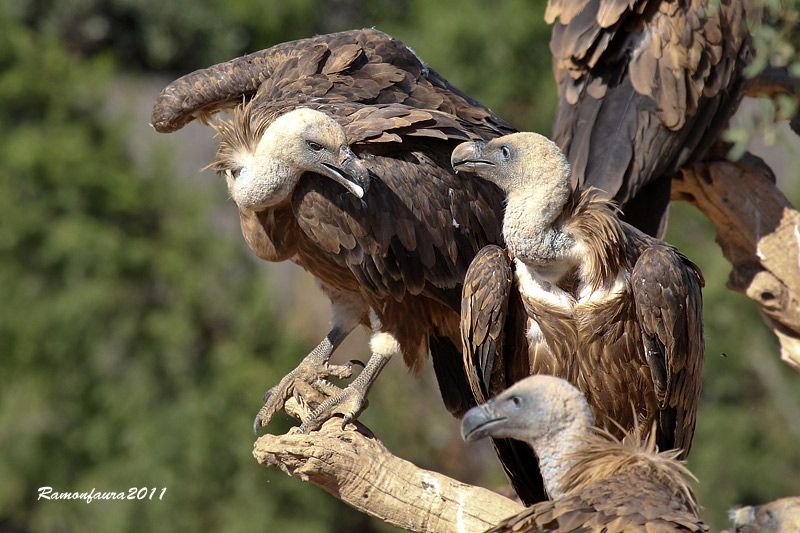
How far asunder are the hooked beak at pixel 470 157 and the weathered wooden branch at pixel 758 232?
229 cm

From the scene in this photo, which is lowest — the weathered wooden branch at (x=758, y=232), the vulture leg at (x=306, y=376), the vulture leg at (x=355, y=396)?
the vulture leg at (x=306, y=376)

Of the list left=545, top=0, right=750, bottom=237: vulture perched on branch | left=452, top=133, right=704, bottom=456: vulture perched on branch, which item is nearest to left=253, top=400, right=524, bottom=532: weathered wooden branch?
left=452, top=133, right=704, bottom=456: vulture perched on branch

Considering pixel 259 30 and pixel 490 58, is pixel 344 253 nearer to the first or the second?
pixel 490 58

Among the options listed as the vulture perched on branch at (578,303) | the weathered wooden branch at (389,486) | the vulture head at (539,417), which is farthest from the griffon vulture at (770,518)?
the vulture head at (539,417)

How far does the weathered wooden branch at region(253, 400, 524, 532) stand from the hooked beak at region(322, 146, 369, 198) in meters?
1.03

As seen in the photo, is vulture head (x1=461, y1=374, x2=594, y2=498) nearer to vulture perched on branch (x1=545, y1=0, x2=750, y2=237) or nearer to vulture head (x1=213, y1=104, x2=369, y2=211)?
vulture head (x1=213, y1=104, x2=369, y2=211)

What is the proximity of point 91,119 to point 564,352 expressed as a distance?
9132 millimetres

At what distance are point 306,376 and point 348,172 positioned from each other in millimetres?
1184

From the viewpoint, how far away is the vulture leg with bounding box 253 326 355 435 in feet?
15.3

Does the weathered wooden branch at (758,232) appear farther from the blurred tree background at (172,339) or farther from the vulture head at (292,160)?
the blurred tree background at (172,339)

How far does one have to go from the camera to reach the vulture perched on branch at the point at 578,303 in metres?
3.54

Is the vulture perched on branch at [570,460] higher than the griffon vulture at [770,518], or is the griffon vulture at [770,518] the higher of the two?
the vulture perched on branch at [570,460]

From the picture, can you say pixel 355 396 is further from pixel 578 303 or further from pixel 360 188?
pixel 578 303

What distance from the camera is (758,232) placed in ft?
18.2
